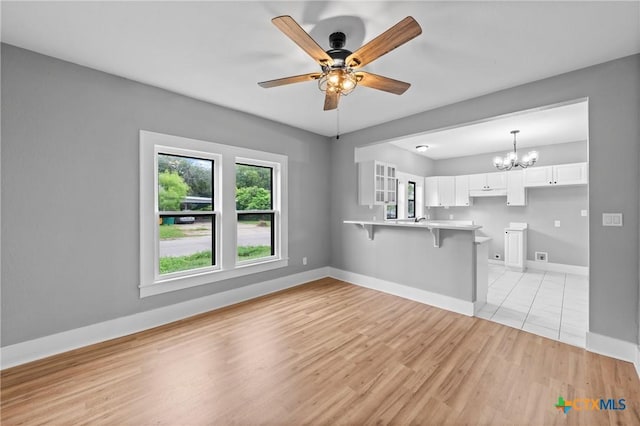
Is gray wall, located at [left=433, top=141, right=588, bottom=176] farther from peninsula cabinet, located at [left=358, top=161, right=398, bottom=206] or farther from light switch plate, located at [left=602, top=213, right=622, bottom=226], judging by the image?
light switch plate, located at [left=602, top=213, right=622, bottom=226]

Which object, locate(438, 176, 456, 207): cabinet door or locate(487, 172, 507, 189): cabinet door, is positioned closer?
locate(487, 172, 507, 189): cabinet door

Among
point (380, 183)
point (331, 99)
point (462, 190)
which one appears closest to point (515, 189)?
point (462, 190)

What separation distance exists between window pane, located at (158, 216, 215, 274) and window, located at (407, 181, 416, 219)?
4.86 meters

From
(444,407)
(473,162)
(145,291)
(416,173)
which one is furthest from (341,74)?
(473,162)

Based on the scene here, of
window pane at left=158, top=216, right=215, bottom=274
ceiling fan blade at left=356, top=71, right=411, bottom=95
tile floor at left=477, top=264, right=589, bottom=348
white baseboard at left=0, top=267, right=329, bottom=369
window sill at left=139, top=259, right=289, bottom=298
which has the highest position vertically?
ceiling fan blade at left=356, top=71, right=411, bottom=95

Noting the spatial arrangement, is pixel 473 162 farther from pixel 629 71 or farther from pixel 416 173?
pixel 629 71

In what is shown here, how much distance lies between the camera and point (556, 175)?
17.1 feet

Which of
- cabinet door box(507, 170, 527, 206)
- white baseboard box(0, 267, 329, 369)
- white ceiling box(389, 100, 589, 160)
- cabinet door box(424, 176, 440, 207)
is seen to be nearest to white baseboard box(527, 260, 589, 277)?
cabinet door box(507, 170, 527, 206)

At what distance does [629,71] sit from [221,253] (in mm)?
4701

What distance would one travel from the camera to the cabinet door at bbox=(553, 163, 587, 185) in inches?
194

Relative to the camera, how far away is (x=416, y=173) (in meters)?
6.65

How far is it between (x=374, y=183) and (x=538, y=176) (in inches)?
148

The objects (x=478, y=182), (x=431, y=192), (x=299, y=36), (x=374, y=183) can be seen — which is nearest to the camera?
(x=299, y=36)

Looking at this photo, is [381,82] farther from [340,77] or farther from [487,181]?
[487,181]
